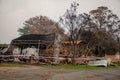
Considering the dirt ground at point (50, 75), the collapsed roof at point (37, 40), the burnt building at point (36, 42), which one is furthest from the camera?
the collapsed roof at point (37, 40)

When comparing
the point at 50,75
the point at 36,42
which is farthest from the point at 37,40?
the point at 50,75

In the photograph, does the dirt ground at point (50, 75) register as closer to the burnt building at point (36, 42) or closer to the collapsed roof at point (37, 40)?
the burnt building at point (36, 42)

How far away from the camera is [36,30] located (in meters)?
66.8

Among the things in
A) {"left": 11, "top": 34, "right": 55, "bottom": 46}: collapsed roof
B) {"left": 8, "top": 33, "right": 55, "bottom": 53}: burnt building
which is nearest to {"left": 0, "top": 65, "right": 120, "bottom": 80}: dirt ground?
{"left": 8, "top": 33, "right": 55, "bottom": 53}: burnt building

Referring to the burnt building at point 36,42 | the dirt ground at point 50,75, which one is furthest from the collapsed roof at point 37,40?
the dirt ground at point 50,75

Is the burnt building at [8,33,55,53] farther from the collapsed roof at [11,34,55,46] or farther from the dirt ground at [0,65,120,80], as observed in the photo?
the dirt ground at [0,65,120,80]

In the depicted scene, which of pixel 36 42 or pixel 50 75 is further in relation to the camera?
pixel 36 42

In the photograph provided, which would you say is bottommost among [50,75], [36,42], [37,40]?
[50,75]

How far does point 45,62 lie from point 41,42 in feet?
18.4

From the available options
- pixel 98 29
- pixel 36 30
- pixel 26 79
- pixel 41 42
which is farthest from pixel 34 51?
pixel 36 30

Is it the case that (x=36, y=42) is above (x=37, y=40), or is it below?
below

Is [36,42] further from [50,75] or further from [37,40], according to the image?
[50,75]

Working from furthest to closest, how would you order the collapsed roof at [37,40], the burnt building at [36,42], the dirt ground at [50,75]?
the collapsed roof at [37,40]
the burnt building at [36,42]
the dirt ground at [50,75]

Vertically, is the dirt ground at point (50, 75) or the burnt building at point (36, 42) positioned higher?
the burnt building at point (36, 42)
